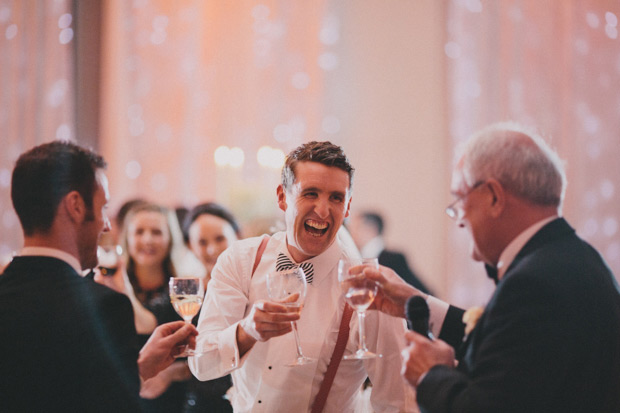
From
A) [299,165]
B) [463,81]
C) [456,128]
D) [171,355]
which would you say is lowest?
[171,355]

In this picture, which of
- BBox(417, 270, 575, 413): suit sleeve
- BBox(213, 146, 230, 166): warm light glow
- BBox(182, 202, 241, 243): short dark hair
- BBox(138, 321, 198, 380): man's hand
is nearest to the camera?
BBox(417, 270, 575, 413): suit sleeve

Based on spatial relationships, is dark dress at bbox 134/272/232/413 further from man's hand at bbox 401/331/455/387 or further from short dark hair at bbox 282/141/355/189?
man's hand at bbox 401/331/455/387

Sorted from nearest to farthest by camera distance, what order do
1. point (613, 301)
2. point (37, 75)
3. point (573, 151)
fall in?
point (613, 301) → point (573, 151) → point (37, 75)

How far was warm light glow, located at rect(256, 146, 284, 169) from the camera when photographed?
6422 mm

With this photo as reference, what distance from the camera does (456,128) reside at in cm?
653

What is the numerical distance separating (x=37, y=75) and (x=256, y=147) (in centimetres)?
239

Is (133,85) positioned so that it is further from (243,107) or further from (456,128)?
(456,128)

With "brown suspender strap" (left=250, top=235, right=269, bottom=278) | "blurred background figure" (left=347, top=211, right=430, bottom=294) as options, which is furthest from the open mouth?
"blurred background figure" (left=347, top=211, right=430, bottom=294)

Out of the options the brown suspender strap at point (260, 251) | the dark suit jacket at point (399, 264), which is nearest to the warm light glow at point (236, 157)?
the dark suit jacket at point (399, 264)

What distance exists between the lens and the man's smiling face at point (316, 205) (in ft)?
7.64

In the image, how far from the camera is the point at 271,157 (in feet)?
21.2

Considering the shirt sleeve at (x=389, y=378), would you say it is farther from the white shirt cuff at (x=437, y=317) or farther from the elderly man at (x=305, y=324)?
the white shirt cuff at (x=437, y=317)

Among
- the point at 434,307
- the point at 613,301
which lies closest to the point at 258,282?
the point at 434,307

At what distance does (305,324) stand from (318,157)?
0.64 meters
